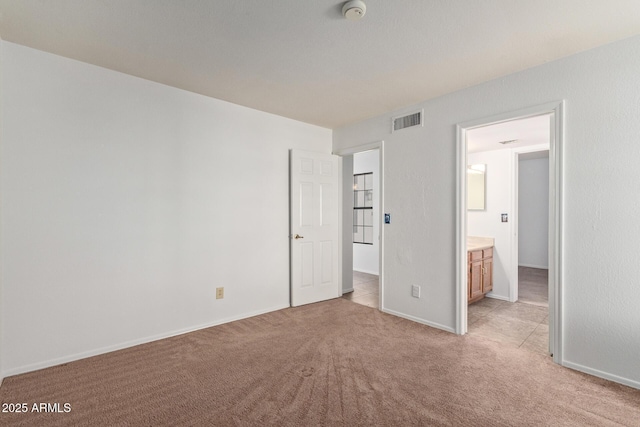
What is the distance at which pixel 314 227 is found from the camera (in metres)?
4.25

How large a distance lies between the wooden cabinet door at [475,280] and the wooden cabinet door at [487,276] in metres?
0.15

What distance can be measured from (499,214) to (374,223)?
7.61 ft

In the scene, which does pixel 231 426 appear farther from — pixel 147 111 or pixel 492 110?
pixel 492 110

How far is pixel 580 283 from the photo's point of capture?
2.43 meters

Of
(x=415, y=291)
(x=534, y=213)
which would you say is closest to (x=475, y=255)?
(x=415, y=291)

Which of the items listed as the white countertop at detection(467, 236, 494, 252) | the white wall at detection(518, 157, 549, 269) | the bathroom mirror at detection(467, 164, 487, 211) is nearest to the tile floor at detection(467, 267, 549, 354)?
the white countertop at detection(467, 236, 494, 252)

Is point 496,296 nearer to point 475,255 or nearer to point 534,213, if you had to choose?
point 475,255

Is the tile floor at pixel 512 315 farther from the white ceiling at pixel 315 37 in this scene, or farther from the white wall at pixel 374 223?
the white ceiling at pixel 315 37

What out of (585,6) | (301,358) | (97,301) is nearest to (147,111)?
(97,301)

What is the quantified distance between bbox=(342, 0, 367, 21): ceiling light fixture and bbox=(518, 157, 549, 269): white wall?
22.6ft

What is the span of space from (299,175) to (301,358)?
2282 millimetres

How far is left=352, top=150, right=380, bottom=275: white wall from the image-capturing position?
246 inches

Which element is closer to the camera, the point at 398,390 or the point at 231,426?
the point at 231,426

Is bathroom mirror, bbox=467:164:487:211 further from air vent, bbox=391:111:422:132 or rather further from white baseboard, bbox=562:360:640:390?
white baseboard, bbox=562:360:640:390
